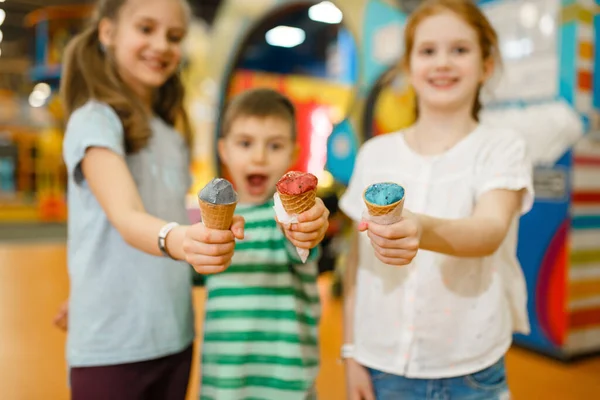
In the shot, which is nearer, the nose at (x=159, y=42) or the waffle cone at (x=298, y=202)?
the waffle cone at (x=298, y=202)

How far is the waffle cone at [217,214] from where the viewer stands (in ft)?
2.67

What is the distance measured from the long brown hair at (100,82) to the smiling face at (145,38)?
0.09 ft

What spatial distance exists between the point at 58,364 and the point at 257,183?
2300mm

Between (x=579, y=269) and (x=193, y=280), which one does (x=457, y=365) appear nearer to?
(x=193, y=280)

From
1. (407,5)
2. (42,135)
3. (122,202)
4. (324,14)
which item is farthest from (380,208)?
(42,135)

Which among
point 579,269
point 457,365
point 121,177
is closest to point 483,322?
point 457,365

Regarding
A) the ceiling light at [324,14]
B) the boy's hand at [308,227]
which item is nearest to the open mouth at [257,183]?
the boy's hand at [308,227]

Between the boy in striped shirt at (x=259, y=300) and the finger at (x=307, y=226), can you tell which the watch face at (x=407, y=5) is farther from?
the finger at (x=307, y=226)

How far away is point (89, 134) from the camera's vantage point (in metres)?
1.19

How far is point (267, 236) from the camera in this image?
4.27ft

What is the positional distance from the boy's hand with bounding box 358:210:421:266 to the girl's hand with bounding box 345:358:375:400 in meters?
0.57

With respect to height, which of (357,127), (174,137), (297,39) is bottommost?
(174,137)

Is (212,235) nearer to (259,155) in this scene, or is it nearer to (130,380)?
(259,155)

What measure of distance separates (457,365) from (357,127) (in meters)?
3.18
